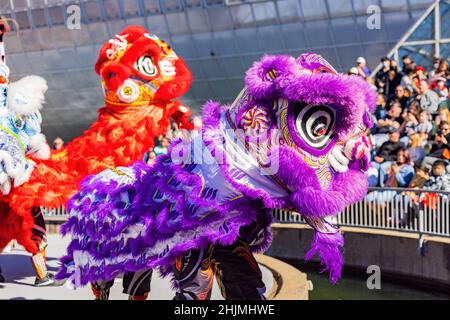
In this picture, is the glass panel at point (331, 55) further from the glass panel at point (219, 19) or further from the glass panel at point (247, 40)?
the glass panel at point (219, 19)

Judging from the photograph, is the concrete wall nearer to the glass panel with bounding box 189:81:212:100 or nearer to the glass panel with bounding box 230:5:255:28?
the glass panel with bounding box 230:5:255:28

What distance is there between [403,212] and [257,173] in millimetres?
4513

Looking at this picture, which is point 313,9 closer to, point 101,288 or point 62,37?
point 62,37

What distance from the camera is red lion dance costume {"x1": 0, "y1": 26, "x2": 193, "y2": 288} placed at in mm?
6039

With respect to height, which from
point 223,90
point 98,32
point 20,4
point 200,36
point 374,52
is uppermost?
point 20,4

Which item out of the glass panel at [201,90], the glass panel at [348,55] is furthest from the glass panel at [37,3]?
the glass panel at [348,55]

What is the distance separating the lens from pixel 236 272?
3.90 m

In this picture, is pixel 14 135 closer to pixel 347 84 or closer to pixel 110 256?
pixel 110 256

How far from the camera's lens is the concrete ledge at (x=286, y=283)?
216 inches

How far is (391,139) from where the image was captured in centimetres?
898

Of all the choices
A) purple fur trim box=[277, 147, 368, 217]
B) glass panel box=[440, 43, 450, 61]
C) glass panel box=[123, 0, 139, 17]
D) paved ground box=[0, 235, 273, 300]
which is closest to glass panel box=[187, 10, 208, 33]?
glass panel box=[123, 0, 139, 17]

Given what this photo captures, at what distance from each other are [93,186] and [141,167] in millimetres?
289

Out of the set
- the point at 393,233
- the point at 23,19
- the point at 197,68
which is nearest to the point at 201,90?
the point at 197,68

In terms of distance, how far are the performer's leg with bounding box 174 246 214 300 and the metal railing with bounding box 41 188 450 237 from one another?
3425 millimetres
